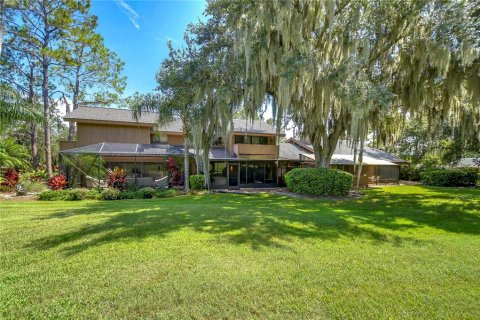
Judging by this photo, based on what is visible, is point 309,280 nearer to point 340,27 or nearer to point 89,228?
point 89,228

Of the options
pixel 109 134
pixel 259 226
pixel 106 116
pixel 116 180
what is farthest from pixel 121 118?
pixel 259 226

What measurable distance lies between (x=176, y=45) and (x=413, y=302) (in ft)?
45.8

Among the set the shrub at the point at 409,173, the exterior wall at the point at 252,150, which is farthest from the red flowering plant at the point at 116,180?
the shrub at the point at 409,173

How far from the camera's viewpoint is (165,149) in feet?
57.7

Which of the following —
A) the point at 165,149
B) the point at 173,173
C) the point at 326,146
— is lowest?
the point at 173,173

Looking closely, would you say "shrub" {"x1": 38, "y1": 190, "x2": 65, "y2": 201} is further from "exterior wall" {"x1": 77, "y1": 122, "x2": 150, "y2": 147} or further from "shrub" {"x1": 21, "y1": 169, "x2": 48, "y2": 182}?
"exterior wall" {"x1": 77, "y1": 122, "x2": 150, "y2": 147}

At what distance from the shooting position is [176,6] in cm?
1164

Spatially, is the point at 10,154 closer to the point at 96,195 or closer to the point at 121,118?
the point at 121,118

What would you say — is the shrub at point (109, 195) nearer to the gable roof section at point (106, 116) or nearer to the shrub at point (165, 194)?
the shrub at point (165, 194)

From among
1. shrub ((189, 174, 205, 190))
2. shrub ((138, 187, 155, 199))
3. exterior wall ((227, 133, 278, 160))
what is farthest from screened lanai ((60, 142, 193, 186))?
shrub ((138, 187, 155, 199))

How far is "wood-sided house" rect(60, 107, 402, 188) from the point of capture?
16.9 m

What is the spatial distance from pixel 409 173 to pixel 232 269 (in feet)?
90.5

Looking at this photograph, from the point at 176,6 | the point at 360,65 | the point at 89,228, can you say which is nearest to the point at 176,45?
the point at 176,6

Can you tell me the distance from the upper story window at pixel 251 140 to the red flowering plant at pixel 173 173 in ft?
17.1
